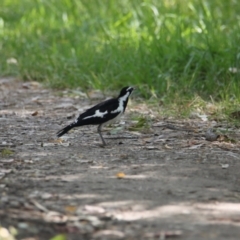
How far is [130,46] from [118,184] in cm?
516

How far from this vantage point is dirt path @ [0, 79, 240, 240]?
15.5 ft

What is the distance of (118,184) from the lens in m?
A: 5.68

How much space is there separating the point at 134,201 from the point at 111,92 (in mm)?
4646

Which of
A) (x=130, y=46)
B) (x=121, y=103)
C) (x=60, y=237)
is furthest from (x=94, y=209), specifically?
(x=130, y=46)

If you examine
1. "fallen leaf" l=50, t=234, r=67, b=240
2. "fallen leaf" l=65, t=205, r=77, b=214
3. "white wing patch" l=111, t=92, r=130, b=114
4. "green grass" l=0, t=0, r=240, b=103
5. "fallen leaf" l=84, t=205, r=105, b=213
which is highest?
"fallen leaf" l=50, t=234, r=67, b=240

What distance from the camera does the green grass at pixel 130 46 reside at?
31.2 ft

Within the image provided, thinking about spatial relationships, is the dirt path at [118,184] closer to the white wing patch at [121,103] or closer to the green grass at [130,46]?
the white wing patch at [121,103]

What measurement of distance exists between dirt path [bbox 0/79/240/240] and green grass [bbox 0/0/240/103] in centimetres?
136

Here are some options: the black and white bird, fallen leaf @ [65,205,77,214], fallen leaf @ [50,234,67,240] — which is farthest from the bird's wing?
fallen leaf @ [50,234,67,240]

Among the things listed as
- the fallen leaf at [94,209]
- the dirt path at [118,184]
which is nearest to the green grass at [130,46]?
the dirt path at [118,184]

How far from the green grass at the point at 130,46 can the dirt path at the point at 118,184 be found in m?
1.36

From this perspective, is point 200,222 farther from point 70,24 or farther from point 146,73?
point 70,24

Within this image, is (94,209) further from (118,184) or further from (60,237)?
(60,237)

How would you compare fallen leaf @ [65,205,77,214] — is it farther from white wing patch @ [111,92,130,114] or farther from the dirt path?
white wing patch @ [111,92,130,114]
